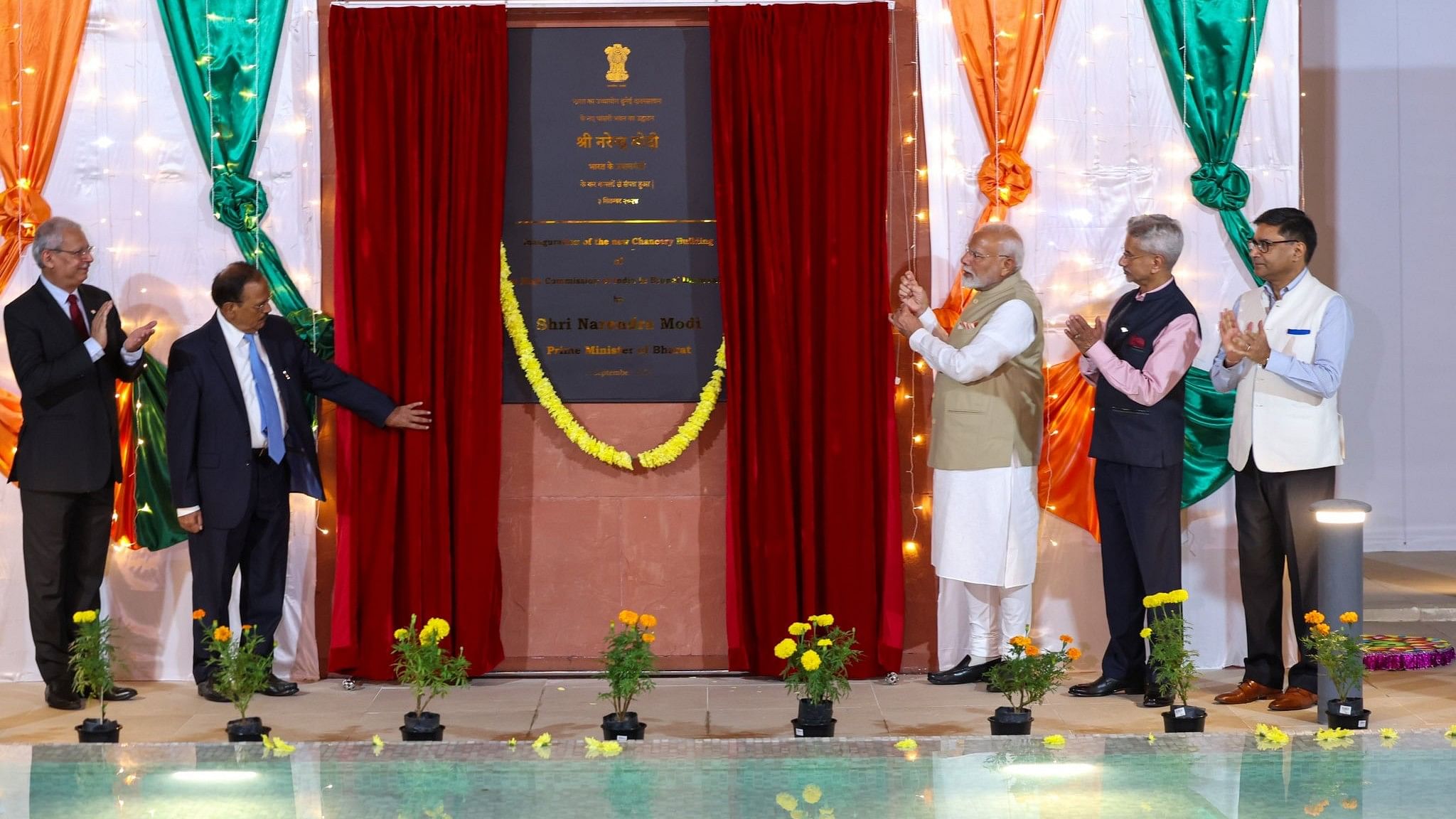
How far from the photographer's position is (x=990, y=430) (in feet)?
16.1

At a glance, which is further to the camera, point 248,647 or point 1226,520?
point 1226,520

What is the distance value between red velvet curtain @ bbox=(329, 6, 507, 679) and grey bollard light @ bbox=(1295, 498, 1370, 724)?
2805mm

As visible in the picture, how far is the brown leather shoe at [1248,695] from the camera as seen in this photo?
4.76 m

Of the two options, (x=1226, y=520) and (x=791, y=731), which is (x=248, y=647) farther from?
(x=1226, y=520)

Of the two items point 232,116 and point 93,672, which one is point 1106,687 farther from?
point 232,116

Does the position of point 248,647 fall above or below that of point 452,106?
below

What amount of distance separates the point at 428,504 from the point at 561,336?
784mm

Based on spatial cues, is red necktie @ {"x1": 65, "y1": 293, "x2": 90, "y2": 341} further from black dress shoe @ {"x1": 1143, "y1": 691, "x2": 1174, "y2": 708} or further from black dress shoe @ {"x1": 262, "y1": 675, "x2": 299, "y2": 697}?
black dress shoe @ {"x1": 1143, "y1": 691, "x2": 1174, "y2": 708}

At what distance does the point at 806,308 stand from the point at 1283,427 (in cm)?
166

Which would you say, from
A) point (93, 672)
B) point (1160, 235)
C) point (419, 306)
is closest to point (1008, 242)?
point (1160, 235)

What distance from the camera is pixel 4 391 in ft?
17.1

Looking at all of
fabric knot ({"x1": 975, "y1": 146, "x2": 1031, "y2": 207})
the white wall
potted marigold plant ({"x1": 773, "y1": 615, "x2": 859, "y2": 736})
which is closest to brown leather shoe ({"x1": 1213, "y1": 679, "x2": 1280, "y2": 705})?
potted marigold plant ({"x1": 773, "y1": 615, "x2": 859, "y2": 736})

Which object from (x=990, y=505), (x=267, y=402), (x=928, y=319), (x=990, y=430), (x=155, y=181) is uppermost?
(x=155, y=181)

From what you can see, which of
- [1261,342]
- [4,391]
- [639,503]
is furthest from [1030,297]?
[4,391]
